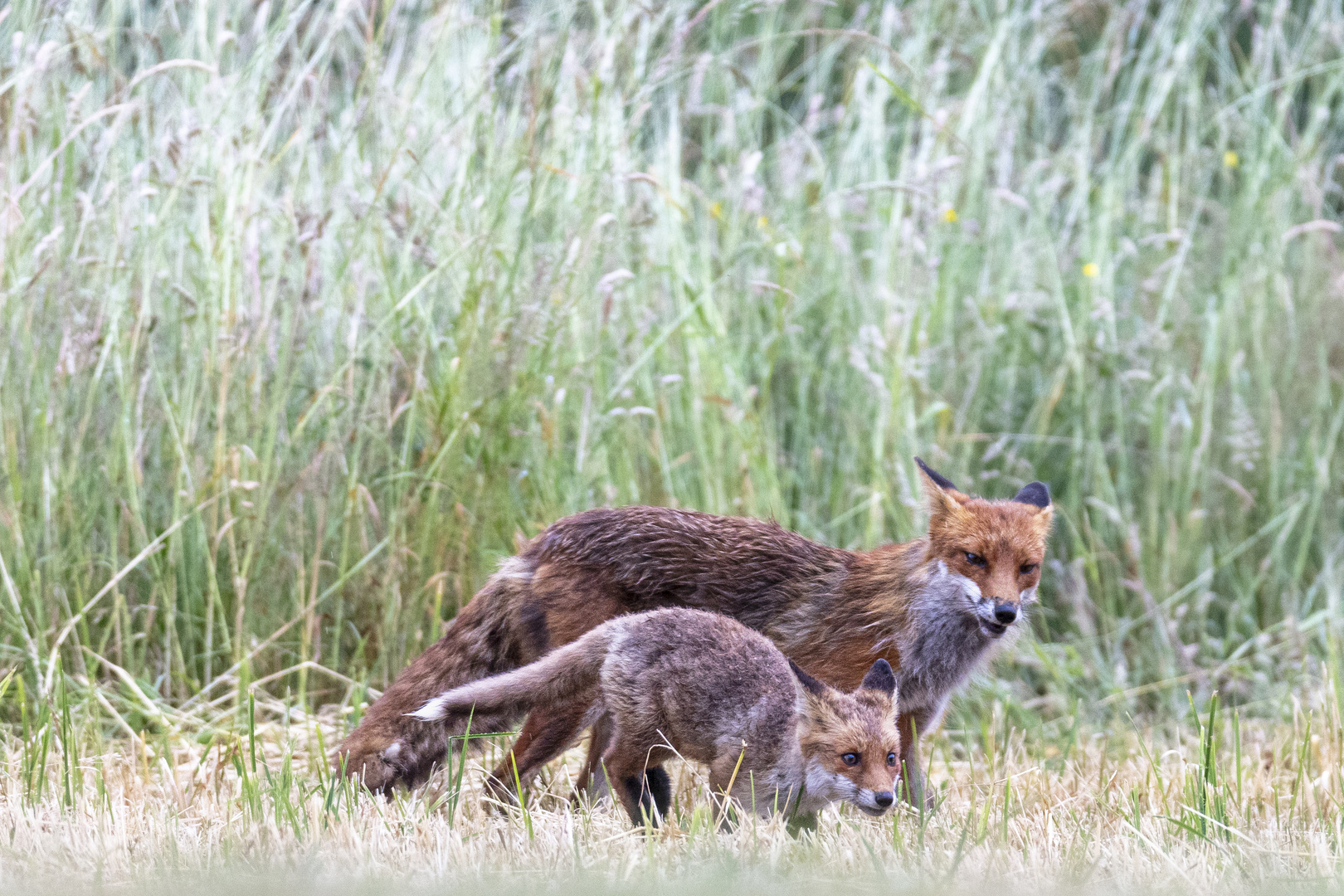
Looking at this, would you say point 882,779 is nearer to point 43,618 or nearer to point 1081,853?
point 1081,853

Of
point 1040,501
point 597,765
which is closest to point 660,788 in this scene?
point 597,765

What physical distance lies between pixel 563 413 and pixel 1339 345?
13.2 feet

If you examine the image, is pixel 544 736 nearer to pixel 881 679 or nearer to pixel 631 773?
pixel 631 773

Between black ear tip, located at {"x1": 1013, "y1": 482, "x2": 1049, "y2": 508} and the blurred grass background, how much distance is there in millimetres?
1270

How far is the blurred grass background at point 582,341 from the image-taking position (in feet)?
17.1

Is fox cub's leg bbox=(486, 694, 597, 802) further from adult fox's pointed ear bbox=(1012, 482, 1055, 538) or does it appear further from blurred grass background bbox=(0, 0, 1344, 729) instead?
adult fox's pointed ear bbox=(1012, 482, 1055, 538)

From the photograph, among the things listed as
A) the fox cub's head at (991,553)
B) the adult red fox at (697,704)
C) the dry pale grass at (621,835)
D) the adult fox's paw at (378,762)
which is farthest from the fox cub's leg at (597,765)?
the fox cub's head at (991,553)

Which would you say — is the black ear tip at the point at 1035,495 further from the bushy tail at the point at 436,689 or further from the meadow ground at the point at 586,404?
the bushy tail at the point at 436,689

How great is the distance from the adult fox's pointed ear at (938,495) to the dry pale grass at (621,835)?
80 cm

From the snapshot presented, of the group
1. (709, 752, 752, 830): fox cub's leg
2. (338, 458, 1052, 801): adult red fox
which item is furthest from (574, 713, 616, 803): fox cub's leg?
(709, 752, 752, 830): fox cub's leg

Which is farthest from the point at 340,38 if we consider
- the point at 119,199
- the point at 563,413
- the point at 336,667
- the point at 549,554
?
the point at 549,554

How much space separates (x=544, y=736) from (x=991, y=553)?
144cm

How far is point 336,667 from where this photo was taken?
5.25 m

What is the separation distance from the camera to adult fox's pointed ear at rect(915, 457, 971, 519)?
14.3 ft
